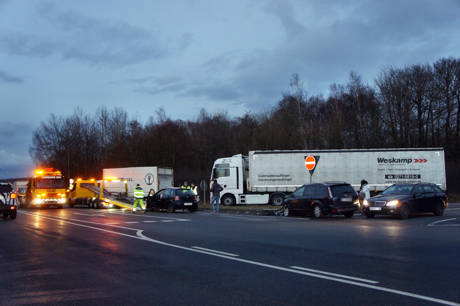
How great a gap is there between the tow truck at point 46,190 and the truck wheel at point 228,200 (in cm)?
1221

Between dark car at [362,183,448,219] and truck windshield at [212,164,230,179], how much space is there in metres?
13.1

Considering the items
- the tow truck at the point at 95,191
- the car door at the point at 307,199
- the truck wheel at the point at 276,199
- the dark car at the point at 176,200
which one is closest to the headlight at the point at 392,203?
the car door at the point at 307,199

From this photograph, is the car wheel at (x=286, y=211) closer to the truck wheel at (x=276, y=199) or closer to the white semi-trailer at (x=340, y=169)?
the truck wheel at (x=276, y=199)

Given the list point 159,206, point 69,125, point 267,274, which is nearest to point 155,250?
point 267,274

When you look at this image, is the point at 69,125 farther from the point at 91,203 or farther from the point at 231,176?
the point at 231,176

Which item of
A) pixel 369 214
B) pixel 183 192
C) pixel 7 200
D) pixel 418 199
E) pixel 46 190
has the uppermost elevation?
pixel 46 190

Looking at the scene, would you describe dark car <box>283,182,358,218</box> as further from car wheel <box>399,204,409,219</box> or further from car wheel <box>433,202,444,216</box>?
car wheel <box>433,202,444,216</box>

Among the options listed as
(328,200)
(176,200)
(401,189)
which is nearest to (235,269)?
(328,200)

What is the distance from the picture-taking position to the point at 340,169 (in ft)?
98.1

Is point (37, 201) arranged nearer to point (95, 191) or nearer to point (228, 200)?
point (95, 191)

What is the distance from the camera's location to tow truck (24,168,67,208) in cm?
3288

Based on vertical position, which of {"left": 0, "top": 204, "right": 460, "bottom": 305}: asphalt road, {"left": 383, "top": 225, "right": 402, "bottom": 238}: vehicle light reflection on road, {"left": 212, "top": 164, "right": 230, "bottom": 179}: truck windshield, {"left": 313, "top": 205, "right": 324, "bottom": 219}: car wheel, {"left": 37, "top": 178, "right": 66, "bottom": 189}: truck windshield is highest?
{"left": 212, "top": 164, "right": 230, "bottom": 179}: truck windshield

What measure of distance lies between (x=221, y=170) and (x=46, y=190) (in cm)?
1303

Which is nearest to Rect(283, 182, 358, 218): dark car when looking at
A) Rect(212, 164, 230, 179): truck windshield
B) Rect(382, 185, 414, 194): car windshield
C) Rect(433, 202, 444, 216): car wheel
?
Rect(382, 185, 414, 194): car windshield
